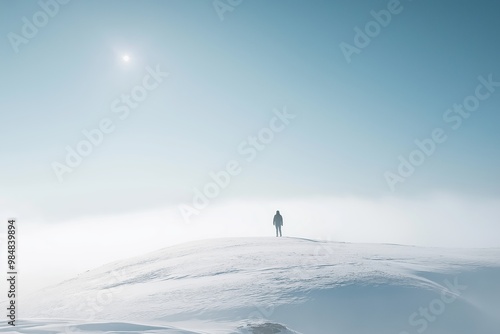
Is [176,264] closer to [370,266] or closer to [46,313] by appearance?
[46,313]

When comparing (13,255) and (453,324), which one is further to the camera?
(453,324)

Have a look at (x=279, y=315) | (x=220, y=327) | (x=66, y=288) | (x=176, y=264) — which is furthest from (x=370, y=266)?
(x=66, y=288)

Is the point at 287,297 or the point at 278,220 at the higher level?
the point at 278,220

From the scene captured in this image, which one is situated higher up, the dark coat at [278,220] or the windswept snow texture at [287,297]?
the dark coat at [278,220]

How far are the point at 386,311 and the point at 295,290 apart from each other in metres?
3.77

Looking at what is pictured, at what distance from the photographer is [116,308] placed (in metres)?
16.5

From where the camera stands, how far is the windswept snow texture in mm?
14281

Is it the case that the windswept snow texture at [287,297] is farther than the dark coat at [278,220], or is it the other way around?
the dark coat at [278,220]

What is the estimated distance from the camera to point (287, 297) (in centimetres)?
1598

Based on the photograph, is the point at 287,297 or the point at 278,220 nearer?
the point at 287,297

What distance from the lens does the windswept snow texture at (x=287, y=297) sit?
46.9 feet

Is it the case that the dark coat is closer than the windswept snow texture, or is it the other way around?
the windswept snow texture

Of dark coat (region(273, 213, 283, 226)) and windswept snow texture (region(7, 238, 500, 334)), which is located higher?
dark coat (region(273, 213, 283, 226))

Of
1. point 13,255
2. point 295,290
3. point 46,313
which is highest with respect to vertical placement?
point 13,255
